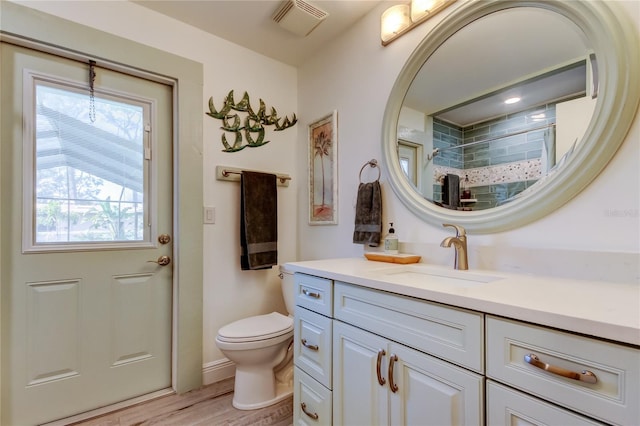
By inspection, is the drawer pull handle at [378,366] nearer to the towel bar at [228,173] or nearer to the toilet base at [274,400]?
the toilet base at [274,400]

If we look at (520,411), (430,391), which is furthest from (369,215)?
(520,411)

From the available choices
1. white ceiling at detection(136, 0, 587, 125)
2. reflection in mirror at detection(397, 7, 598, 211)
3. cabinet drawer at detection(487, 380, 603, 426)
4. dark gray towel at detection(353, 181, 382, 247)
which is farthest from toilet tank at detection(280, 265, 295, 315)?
cabinet drawer at detection(487, 380, 603, 426)

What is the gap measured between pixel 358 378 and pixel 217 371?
4.32 feet

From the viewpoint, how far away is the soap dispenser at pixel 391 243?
5.01ft

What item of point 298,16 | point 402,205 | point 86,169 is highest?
point 298,16

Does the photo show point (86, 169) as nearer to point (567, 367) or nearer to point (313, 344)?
point (313, 344)

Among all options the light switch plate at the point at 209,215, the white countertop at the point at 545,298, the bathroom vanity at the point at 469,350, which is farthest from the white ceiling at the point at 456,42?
the light switch plate at the point at 209,215

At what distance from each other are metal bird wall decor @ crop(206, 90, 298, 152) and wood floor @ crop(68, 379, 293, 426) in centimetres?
157

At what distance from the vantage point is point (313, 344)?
128 centimetres

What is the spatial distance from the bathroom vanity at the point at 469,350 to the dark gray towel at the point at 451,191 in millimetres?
305

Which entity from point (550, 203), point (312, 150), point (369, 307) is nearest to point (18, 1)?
point (312, 150)

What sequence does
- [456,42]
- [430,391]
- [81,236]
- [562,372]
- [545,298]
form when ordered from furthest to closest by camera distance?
[81,236], [456,42], [430,391], [545,298], [562,372]

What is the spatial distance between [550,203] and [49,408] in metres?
2.48

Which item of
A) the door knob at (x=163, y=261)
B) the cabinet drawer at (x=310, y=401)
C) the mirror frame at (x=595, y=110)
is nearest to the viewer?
the mirror frame at (x=595, y=110)
